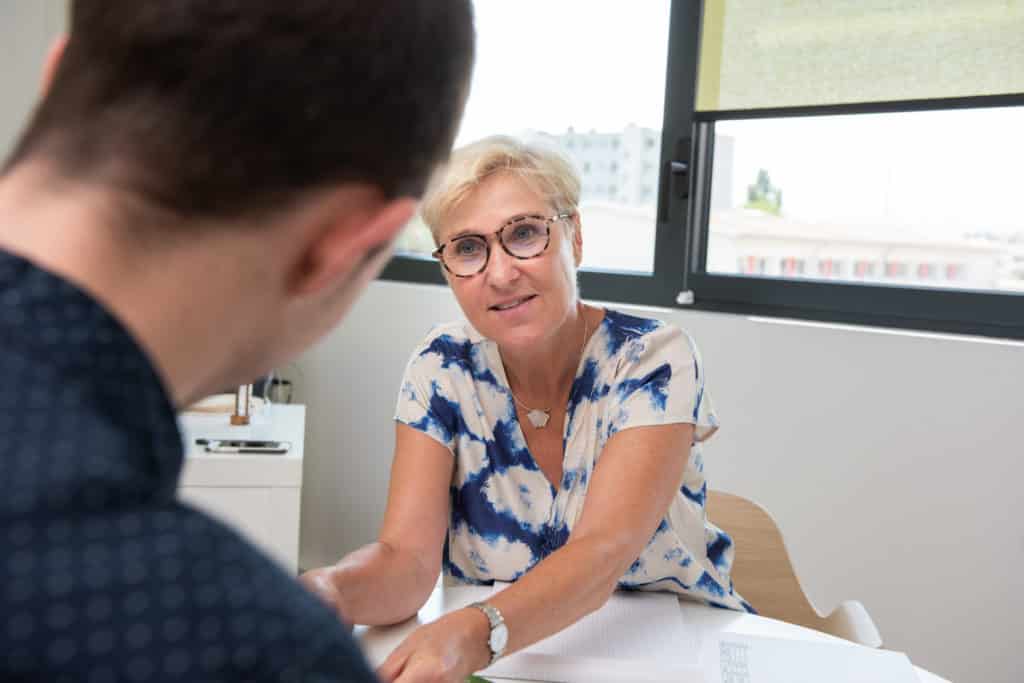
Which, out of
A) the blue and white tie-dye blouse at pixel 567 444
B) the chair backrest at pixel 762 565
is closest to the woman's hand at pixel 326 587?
the blue and white tie-dye blouse at pixel 567 444

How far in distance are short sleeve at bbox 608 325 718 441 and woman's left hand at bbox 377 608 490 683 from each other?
0.48 metres

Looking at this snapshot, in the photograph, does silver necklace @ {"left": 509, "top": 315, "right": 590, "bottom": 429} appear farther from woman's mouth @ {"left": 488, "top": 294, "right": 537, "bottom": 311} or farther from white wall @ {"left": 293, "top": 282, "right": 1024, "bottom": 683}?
white wall @ {"left": 293, "top": 282, "right": 1024, "bottom": 683}

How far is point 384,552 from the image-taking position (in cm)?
153

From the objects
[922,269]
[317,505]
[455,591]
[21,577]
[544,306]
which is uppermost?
[922,269]

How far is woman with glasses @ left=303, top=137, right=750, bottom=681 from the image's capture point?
1.55 m

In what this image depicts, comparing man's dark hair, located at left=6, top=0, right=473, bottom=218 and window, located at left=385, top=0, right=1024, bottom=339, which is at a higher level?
window, located at left=385, top=0, right=1024, bottom=339

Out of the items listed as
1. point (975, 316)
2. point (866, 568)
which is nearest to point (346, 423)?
point (866, 568)

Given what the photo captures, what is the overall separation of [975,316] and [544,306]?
1209 millimetres

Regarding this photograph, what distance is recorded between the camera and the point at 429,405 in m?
1.71

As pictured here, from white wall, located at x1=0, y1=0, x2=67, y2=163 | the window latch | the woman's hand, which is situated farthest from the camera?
white wall, located at x1=0, y1=0, x2=67, y2=163

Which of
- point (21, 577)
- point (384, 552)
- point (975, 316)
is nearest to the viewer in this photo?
point (21, 577)

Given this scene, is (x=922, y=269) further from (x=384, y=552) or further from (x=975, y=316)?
(x=384, y=552)

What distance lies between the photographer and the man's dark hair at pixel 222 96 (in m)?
0.43

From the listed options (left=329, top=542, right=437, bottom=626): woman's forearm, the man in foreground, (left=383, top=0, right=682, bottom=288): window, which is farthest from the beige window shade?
the man in foreground
